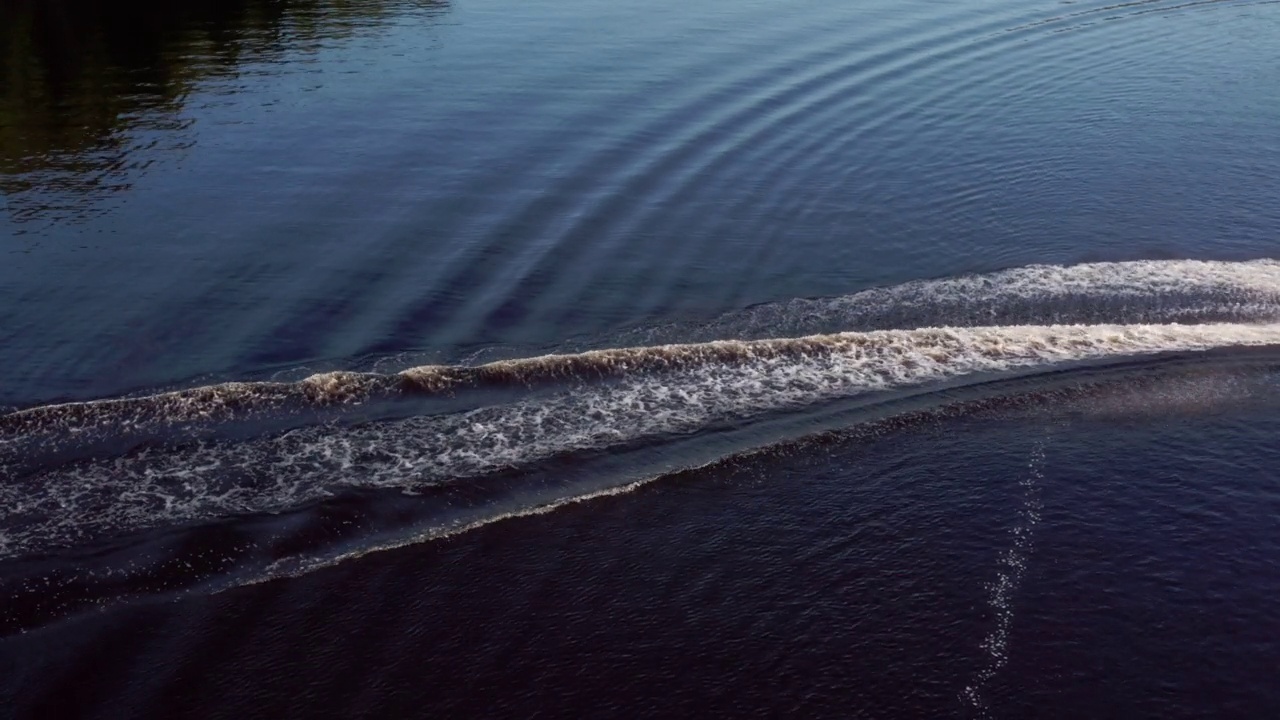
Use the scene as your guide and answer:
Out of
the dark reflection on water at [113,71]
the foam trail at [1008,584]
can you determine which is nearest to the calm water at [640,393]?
the foam trail at [1008,584]

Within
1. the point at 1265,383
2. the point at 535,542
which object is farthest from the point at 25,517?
the point at 1265,383

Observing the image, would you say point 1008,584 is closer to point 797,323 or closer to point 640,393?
point 640,393

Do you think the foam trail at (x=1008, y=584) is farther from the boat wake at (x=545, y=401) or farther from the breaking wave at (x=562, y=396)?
the breaking wave at (x=562, y=396)

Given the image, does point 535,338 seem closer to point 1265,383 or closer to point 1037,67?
point 1265,383

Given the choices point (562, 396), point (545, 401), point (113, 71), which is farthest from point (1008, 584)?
point (113, 71)

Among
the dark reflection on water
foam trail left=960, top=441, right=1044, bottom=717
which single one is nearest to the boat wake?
foam trail left=960, top=441, right=1044, bottom=717

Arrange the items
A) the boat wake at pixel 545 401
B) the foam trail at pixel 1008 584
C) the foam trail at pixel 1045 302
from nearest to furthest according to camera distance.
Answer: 1. the foam trail at pixel 1008 584
2. the boat wake at pixel 545 401
3. the foam trail at pixel 1045 302
